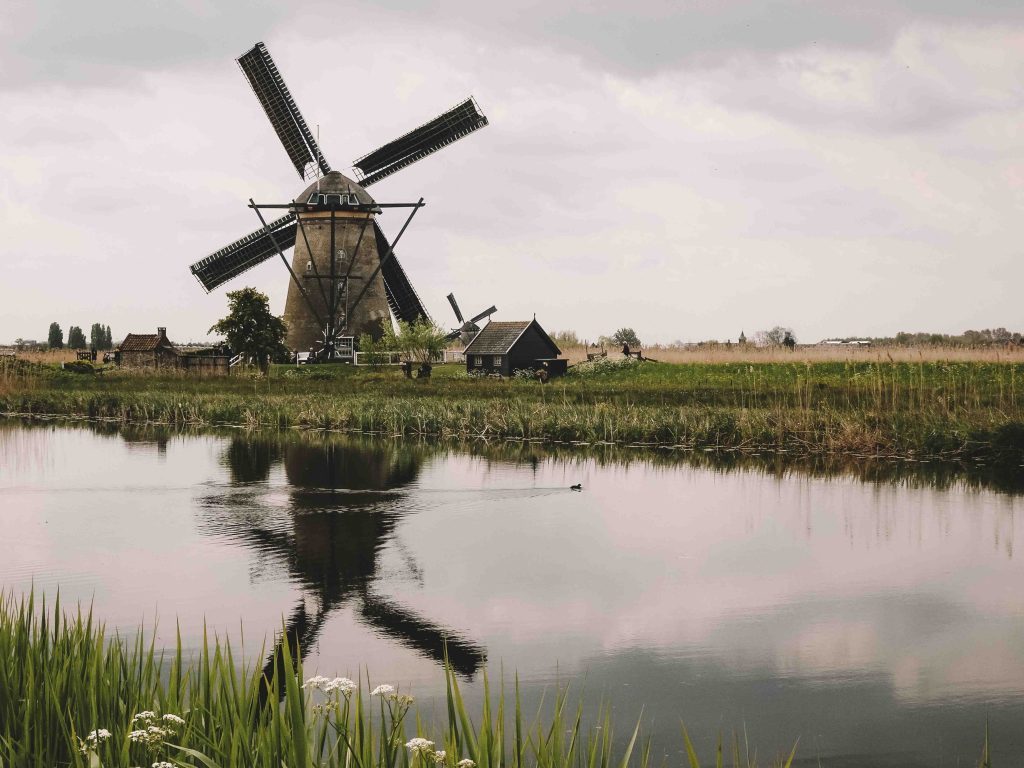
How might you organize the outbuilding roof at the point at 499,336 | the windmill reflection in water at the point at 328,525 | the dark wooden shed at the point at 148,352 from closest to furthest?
the windmill reflection in water at the point at 328,525 < the outbuilding roof at the point at 499,336 < the dark wooden shed at the point at 148,352

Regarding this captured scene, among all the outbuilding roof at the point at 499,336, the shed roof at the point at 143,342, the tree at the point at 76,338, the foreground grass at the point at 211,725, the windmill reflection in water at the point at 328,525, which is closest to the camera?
the foreground grass at the point at 211,725

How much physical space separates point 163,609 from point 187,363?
129ft

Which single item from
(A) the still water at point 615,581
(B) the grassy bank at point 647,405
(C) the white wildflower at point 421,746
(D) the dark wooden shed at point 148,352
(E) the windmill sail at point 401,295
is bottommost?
(A) the still water at point 615,581

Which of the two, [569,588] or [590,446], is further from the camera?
[590,446]

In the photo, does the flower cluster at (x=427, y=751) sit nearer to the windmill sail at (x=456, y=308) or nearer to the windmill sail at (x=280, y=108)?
the windmill sail at (x=280, y=108)

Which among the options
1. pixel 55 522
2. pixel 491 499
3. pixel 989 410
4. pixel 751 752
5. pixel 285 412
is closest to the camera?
pixel 751 752

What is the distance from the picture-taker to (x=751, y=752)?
213 inches

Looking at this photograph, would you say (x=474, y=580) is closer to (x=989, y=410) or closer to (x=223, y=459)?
(x=223, y=459)

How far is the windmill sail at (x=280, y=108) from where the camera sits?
1661 inches

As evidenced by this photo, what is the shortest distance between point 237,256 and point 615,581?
3811 centimetres

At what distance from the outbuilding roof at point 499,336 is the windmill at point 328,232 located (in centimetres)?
315

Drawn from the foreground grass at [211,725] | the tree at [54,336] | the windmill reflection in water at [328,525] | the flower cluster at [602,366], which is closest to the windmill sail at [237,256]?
the flower cluster at [602,366]

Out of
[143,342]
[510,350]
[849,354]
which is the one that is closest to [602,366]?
[510,350]

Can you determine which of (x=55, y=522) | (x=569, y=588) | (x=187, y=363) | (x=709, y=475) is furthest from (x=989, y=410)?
(x=187, y=363)
